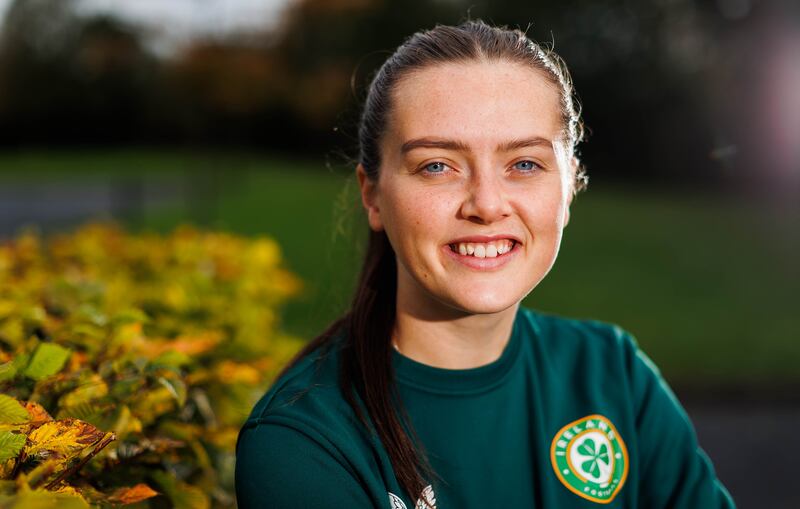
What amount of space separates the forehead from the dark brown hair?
29mm

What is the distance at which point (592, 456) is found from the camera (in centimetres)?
181

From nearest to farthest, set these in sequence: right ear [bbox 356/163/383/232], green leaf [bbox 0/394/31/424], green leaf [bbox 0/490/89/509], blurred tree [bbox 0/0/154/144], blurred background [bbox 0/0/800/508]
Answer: green leaf [bbox 0/490/89/509]
green leaf [bbox 0/394/31/424]
right ear [bbox 356/163/383/232]
blurred background [bbox 0/0/800/508]
blurred tree [bbox 0/0/154/144]

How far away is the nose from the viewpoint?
163cm

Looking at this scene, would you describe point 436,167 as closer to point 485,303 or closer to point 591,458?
point 485,303

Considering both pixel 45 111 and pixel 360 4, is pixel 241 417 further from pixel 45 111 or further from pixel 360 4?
pixel 45 111

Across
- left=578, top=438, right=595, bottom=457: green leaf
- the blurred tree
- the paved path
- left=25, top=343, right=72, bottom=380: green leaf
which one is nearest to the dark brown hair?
left=578, top=438, right=595, bottom=457: green leaf

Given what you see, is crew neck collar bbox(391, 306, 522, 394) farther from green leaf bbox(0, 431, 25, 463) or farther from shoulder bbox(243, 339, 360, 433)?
green leaf bbox(0, 431, 25, 463)

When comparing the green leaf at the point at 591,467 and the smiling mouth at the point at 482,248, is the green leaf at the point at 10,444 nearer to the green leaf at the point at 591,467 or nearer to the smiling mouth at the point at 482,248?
the smiling mouth at the point at 482,248

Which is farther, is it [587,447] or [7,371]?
[587,447]

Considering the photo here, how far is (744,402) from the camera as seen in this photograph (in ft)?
20.2

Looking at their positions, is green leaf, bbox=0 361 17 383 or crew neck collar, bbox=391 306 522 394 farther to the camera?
crew neck collar, bbox=391 306 522 394

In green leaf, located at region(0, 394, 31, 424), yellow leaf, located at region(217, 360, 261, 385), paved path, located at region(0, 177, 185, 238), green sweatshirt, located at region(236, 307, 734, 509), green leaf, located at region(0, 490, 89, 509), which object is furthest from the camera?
paved path, located at region(0, 177, 185, 238)

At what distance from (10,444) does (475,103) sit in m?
1.04

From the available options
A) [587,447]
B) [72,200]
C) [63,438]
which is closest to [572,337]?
[587,447]
